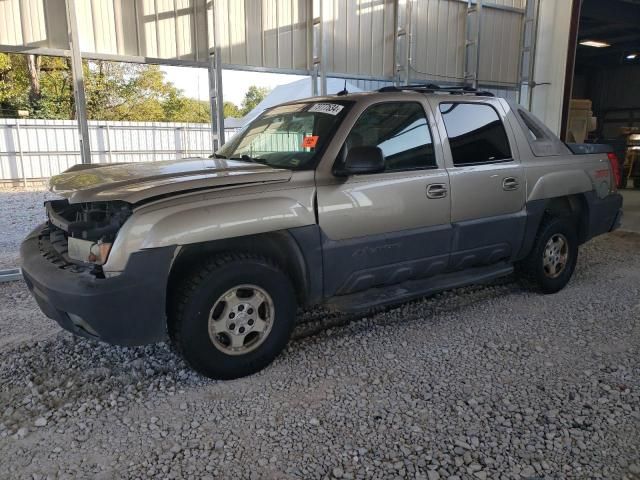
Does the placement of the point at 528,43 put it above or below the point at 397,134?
above

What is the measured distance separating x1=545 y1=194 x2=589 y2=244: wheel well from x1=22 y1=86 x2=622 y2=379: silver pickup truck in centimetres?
11

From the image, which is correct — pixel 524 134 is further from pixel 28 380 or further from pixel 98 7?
pixel 98 7

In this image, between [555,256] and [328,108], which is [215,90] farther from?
[555,256]

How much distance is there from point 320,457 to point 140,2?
6156 millimetres

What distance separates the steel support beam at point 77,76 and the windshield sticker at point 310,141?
12.2 ft

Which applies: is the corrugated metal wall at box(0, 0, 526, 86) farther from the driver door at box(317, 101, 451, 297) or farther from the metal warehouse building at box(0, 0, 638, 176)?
the driver door at box(317, 101, 451, 297)

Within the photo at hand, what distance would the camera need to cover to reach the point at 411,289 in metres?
3.77

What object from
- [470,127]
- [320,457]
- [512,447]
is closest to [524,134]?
[470,127]

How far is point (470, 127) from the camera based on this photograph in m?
4.10

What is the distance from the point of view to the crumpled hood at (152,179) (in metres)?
2.76

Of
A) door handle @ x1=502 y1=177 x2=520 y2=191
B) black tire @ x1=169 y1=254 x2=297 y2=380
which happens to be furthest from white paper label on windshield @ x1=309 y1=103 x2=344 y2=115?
door handle @ x1=502 y1=177 x2=520 y2=191

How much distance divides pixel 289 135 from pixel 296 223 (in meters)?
0.95

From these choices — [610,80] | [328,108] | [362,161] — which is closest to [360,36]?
[328,108]

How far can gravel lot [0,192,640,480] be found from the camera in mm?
2324
